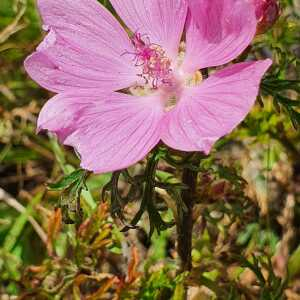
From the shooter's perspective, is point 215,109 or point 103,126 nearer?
point 215,109

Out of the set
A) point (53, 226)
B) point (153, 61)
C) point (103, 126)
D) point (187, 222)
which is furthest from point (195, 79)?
point (53, 226)

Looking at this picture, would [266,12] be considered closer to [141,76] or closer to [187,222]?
[141,76]

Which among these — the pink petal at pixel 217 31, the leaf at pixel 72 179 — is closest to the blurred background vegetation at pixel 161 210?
the leaf at pixel 72 179

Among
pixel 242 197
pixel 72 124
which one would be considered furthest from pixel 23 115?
pixel 72 124

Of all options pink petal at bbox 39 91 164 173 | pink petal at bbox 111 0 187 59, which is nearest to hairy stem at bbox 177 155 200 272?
pink petal at bbox 39 91 164 173

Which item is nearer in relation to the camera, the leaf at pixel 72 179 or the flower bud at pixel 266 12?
the flower bud at pixel 266 12

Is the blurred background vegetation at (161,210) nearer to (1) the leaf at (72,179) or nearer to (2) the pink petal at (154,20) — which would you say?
(1) the leaf at (72,179)
